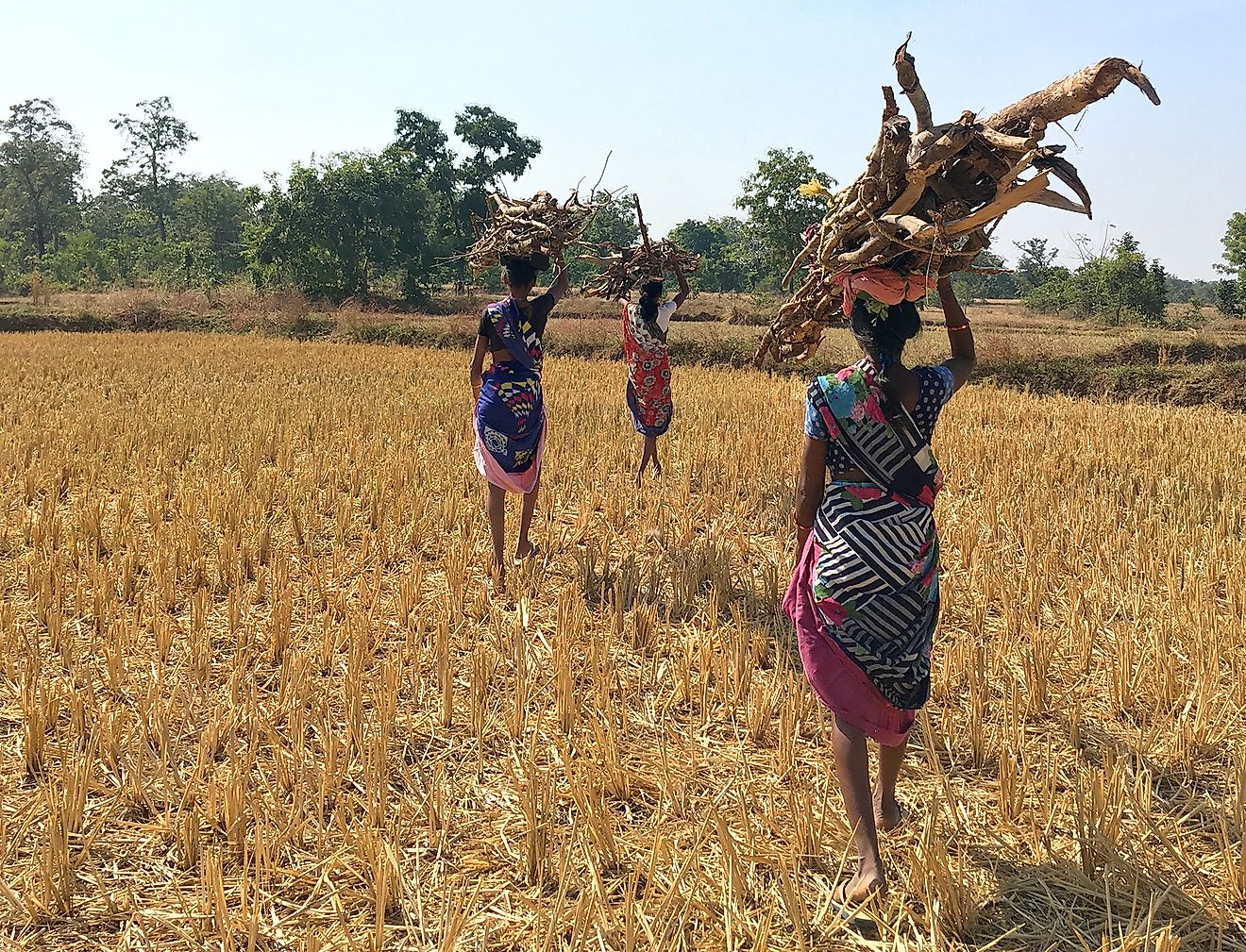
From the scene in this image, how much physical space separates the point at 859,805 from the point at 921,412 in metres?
1.07

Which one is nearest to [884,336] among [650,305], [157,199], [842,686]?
[842,686]

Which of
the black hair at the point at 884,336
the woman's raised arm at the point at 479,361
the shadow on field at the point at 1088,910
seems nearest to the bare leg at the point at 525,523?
the woman's raised arm at the point at 479,361

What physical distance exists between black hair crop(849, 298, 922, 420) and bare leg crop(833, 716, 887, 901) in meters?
0.87

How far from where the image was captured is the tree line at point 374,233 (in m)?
27.5

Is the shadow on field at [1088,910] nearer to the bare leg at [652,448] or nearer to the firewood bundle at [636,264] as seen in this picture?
the bare leg at [652,448]

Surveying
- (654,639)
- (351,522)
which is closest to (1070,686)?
(654,639)

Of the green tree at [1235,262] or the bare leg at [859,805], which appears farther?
the green tree at [1235,262]

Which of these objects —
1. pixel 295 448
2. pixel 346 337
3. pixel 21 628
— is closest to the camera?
pixel 21 628

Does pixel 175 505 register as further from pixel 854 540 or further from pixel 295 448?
pixel 854 540

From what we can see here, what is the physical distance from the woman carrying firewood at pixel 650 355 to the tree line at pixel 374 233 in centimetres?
1562

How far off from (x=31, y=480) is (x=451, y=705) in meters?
4.96

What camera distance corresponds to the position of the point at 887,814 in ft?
7.83

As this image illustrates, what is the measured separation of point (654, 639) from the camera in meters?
3.79

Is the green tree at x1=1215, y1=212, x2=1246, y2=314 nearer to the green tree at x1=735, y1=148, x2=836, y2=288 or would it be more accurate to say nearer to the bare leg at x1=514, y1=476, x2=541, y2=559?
the green tree at x1=735, y1=148, x2=836, y2=288
